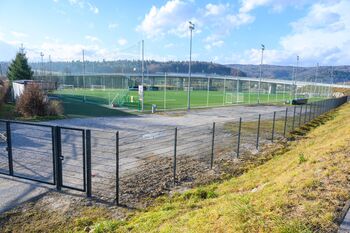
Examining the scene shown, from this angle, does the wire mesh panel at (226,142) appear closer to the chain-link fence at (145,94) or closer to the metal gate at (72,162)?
the metal gate at (72,162)

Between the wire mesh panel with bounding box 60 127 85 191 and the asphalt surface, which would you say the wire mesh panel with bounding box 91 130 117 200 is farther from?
the wire mesh panel with bounding box 60 127 85 191

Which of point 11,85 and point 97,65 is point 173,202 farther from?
point 97,65

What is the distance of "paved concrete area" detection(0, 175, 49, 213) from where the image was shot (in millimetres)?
6617

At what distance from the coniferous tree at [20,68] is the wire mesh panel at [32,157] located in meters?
34.4

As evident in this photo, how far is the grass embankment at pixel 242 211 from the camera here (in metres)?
3.90

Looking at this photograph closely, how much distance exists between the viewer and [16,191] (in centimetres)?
724

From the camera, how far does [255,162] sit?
10.5 metres

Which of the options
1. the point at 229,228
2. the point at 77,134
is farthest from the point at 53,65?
the point at 229,228

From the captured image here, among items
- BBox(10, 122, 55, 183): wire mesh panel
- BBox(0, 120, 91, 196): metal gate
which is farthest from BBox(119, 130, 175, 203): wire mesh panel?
BBox(10, 122, 55, 183): wire mesh panel

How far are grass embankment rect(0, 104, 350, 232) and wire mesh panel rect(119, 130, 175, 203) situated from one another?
2.51 ft

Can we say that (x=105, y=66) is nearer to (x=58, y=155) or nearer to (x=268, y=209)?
(x=58, y=155)

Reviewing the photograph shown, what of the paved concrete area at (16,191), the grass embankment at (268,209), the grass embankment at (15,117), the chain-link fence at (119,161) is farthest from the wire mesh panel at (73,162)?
the grass embankment at (15,117)

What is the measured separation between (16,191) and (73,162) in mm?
2716

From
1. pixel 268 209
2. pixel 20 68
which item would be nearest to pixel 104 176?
pixel 268 209
